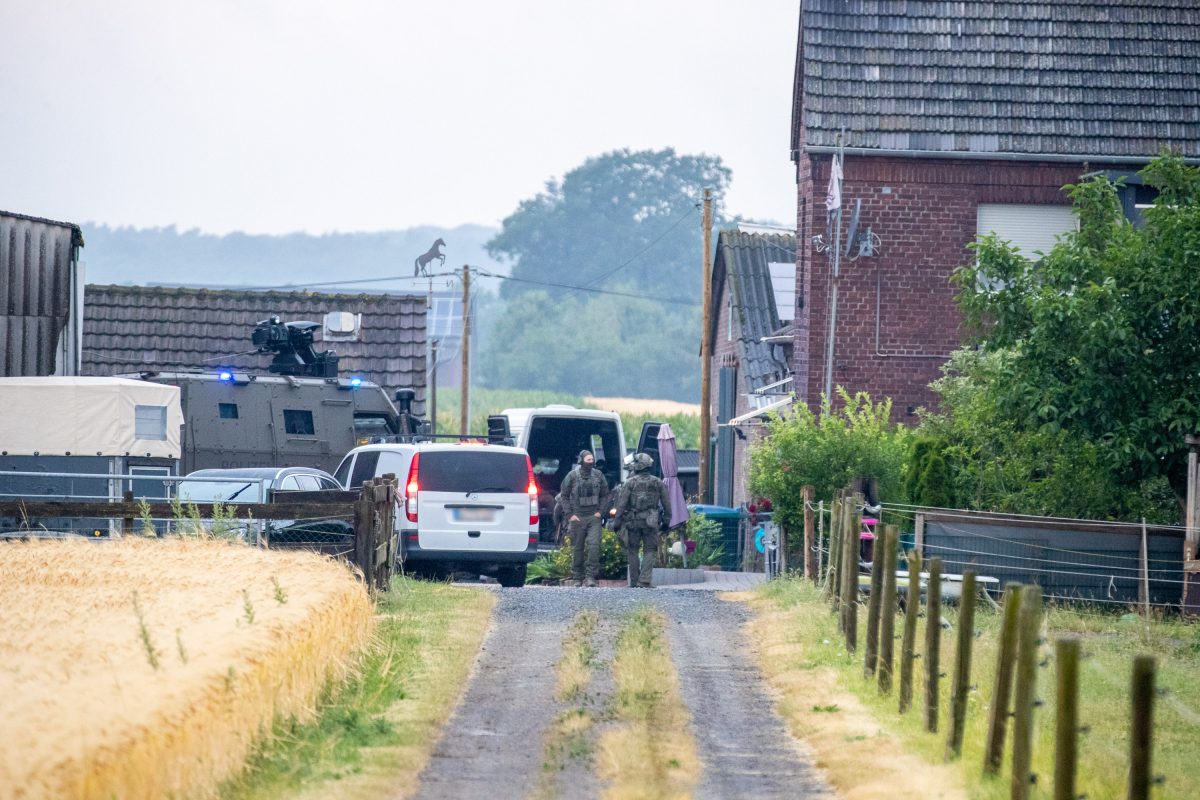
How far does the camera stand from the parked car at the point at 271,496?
17484 millimetres

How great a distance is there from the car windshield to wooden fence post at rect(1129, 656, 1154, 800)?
13948mm

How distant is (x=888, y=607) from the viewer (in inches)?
460

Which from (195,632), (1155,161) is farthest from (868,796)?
(1155,161)

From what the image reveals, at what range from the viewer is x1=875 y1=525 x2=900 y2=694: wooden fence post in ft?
37.8

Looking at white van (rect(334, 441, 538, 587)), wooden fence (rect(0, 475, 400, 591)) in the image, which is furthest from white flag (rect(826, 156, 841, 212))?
wooden fence (rect(0, 475, 400, 591))

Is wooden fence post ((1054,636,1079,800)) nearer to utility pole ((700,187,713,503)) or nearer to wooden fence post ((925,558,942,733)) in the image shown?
wooden fence post ((925,558,942,733))

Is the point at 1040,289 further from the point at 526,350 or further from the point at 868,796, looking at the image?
the point at 526,350

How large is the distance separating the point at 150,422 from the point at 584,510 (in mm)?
6104

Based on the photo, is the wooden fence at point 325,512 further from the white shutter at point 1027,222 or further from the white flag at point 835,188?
the white shutter at point 1027,222

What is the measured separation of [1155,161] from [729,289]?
1769 cm

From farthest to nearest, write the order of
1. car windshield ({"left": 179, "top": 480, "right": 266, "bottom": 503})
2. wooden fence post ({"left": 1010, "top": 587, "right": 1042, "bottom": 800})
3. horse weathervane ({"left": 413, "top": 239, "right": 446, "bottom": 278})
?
horse weathervane ({"left": 413, "top": 239, "right": 446, "bottom": 278}) < car windshield ({"left": 179, "top": 480, "right": 266, "bottom": 503}) < wooden fence post ({"left": 1010, "top": 587, "right": 1042, "bottom": 800})

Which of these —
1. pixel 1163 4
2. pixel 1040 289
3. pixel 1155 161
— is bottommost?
pixel 1040 289

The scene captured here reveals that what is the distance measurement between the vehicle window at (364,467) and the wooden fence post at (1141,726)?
48.4ft

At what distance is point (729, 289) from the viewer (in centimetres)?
3816
